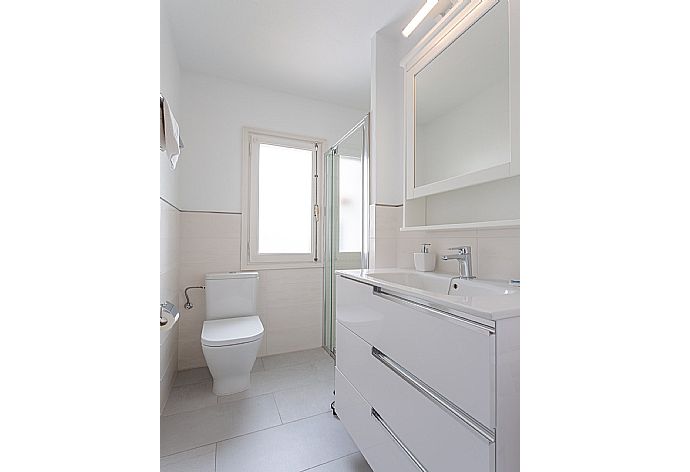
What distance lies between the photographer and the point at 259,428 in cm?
160

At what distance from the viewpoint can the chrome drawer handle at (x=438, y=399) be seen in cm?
71

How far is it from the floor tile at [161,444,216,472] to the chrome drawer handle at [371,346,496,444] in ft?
3.30

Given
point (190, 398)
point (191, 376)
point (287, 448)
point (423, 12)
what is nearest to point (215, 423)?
point (190, 398)

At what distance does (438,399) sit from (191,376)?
2.09 meters

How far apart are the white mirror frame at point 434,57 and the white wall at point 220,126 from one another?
50.1 inches

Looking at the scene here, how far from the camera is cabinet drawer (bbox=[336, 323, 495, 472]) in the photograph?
0.73m

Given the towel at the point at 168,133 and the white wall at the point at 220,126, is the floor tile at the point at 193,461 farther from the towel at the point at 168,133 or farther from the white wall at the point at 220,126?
the white wall at the point at 220,126

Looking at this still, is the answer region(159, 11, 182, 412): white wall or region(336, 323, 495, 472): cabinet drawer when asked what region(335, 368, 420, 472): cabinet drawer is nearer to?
region(336, 323, 495, 472): cabinet drawer

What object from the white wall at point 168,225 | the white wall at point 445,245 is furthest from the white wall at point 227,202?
the white wall at point 445,245

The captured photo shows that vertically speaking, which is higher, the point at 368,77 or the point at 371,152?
the point at 368,77
